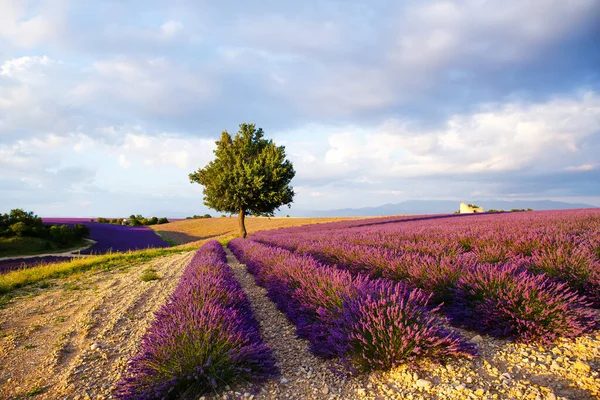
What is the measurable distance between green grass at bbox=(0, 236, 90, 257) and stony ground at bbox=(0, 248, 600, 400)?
1283cm

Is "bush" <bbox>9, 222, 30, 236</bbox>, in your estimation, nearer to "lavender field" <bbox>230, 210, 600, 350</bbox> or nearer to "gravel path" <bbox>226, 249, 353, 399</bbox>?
"lavender field" <bbox>230, 210, 600, 350</bbox>

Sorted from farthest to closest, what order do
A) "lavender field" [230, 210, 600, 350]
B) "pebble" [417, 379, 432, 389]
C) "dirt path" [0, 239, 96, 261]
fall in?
"dirt path" [0, 239, 96, 261], "lavender field" [230, 210, 600, 350], "pebble" [417, 379, 432, 389]

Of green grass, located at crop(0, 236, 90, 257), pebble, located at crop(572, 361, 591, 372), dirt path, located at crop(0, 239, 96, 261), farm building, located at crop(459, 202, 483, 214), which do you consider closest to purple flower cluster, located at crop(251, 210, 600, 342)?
pebble, located at crop(572, 361, 591, 372)

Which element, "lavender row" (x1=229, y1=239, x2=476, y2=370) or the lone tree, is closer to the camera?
"lavender row" (x1=229, y1=239, x2=476, y2=370)

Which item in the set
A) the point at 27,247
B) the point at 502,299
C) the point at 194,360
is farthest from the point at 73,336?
the point at 27,247

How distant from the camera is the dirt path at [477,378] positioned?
Result: 7.36ft

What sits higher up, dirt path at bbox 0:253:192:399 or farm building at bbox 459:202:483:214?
farm building at bbox 459:202:483:214

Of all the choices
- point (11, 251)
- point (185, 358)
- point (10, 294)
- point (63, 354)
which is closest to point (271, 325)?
point (185, 358)

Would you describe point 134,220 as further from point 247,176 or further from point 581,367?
point 581,367

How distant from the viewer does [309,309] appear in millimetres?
3752

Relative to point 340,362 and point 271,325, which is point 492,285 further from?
point 271,325

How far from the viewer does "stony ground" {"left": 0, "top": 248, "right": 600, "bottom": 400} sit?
2322mm

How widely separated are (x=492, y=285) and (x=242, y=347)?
8.60 feet

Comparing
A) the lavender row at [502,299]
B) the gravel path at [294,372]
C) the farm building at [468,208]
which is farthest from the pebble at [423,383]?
the farm building at [468,208]
